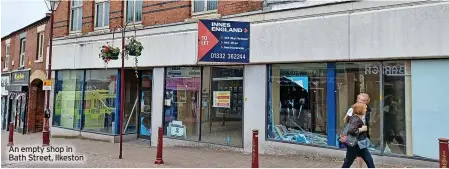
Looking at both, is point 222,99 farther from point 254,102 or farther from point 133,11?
point 133,11

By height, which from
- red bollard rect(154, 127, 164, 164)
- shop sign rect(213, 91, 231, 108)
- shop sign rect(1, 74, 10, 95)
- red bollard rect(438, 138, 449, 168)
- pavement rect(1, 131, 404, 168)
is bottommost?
pavement rect(1, 131, 404, 168)

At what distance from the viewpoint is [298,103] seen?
30.0ft

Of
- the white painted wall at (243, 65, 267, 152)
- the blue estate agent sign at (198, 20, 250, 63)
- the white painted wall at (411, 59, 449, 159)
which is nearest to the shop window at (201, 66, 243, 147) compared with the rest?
the white painted wall at (243, 65, 267, 152)

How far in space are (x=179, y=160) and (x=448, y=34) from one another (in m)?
6.20

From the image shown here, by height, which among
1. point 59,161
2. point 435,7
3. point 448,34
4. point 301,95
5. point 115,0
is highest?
point 115,0

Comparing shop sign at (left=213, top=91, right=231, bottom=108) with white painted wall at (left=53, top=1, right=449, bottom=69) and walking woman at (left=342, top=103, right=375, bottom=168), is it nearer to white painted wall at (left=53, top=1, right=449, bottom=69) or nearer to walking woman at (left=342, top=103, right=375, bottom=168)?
white painted wall at (left=53, top=1, right=449, bottom=69)

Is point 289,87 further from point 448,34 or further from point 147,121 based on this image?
point 147,121

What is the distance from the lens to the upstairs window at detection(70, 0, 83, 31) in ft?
47.1

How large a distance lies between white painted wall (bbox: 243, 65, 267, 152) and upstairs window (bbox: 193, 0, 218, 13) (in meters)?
2.21

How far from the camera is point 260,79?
9445 millimetres

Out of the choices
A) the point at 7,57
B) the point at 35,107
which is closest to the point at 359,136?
the point at 35,107

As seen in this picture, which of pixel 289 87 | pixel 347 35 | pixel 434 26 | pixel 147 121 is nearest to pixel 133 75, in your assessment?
pixel 147 121

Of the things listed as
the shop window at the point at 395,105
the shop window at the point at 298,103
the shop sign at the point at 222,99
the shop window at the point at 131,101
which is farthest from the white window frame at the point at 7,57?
the shop window at the point at 395,105

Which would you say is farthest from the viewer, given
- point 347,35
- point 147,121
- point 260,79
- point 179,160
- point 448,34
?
point 147,121
